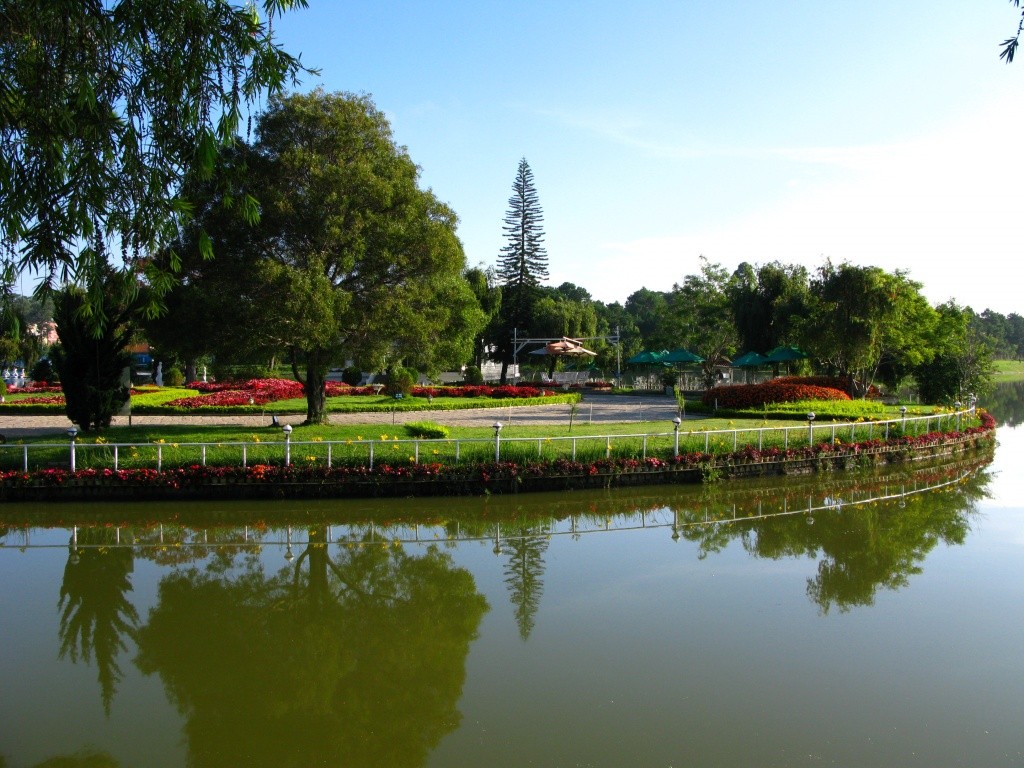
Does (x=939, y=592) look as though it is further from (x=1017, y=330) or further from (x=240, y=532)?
(x=1017, y=330)

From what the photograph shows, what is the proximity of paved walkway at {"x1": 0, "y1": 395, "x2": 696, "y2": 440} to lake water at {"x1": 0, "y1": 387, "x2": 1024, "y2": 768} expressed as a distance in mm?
7464

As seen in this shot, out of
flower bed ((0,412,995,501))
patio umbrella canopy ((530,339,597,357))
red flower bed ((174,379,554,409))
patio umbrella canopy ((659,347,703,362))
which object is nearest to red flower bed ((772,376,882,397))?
patio umbrella canopy ((659,347,703,362))

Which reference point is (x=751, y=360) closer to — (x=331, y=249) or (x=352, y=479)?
(x=331, y=249)

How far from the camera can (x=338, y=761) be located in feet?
15.4

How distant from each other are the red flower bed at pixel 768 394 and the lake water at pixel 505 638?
10565mm

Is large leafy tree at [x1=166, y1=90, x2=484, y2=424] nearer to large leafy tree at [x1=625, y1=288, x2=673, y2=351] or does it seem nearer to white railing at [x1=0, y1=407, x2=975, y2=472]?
white railing at [x1=0, y1=407, x2=975, y2=472]

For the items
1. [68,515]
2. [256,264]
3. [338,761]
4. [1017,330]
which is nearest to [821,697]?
[338,761]

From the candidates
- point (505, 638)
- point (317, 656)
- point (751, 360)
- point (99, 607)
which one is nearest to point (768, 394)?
point (751, 360)

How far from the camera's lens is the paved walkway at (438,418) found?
1881cm

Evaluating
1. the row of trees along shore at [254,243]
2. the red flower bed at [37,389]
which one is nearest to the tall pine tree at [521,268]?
the row of trees along shore at [254,243]

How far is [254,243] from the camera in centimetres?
1553

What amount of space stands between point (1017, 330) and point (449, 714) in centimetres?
11274

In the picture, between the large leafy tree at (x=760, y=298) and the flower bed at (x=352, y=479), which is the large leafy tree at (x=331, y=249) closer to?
the flower bed at (x=352, y=479)

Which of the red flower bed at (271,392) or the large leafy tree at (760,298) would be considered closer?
the red flower bed at (271,392)
